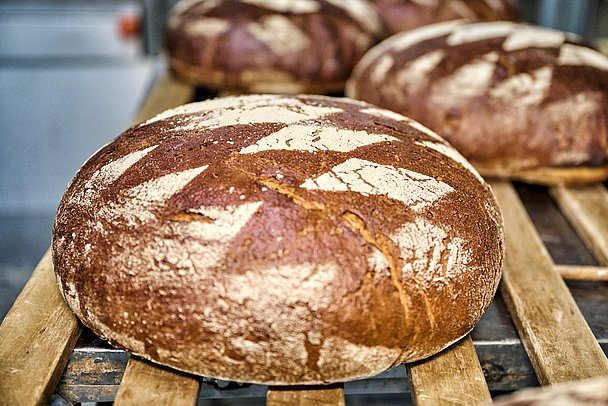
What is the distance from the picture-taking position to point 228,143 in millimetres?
1271

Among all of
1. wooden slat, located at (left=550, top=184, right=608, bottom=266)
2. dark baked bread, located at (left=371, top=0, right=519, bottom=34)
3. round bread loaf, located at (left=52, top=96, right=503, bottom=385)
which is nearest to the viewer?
round bread loaf, located at (left=52, top=96, right=503, bottom=385)

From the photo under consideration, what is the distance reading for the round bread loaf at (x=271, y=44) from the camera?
7.94ft

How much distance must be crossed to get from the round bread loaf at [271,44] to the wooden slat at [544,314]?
0.97m

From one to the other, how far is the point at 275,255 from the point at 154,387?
0.29 metres

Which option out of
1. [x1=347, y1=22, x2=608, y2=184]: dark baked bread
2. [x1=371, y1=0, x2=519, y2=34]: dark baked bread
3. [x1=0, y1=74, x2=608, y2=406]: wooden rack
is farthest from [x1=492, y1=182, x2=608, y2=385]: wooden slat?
[x1=371, y1=0, x2=519, y2=34]: dark baked bread

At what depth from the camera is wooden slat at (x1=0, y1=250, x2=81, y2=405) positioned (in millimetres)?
1142

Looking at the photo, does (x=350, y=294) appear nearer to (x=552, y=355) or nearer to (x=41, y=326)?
(x=552, y=355)

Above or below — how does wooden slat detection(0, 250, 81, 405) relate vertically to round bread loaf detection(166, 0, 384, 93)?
above

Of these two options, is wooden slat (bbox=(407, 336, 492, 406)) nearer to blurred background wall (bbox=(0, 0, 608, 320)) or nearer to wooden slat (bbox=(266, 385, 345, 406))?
wooden slat (bbox=(266, 385, 345, 406))

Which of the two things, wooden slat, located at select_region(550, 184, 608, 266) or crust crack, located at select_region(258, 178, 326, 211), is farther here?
wooden slat, located at select_region(550, 184, 608, 266)

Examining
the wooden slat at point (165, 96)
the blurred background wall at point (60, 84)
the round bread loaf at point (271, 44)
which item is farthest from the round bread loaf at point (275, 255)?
the blurred background wall at point (60, 84)

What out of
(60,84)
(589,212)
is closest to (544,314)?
(589,212)

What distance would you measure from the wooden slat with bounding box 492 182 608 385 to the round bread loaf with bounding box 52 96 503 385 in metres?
0.13

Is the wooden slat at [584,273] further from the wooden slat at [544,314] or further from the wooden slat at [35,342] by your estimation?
the wooden slat at [35,342]
